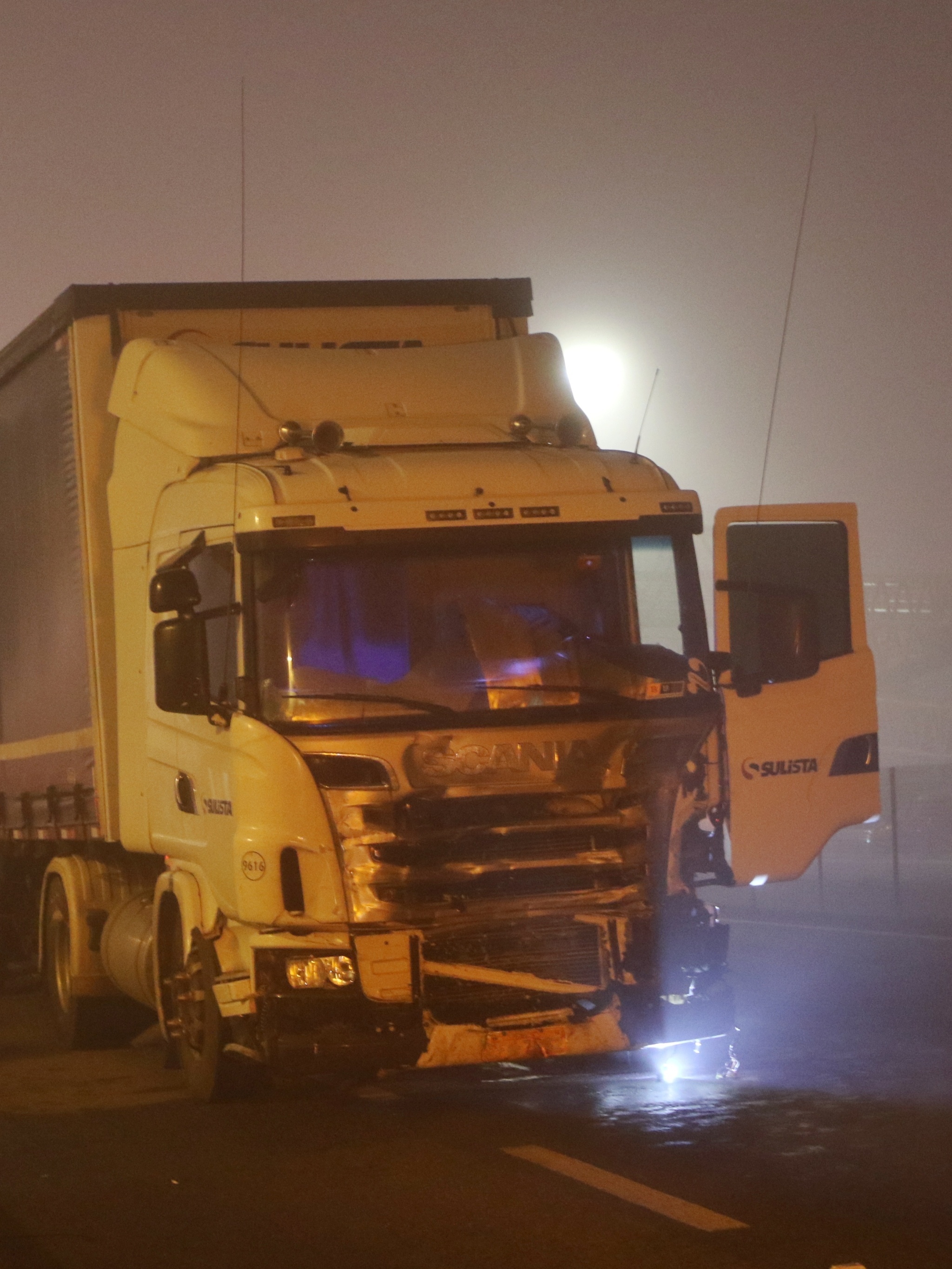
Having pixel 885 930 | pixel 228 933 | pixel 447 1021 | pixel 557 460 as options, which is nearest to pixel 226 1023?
pixel 228 933

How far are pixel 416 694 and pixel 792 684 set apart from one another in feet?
8.01

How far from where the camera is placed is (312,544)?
9094 millimetres

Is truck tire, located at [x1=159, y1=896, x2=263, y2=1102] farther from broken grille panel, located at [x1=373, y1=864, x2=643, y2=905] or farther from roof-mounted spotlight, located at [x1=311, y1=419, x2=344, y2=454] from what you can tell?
roof-mounted spotlight, located at [x1=311, y1=419, x2=344, y2=454]

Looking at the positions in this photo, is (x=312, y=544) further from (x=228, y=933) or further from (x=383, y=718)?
(x=228, y=933)

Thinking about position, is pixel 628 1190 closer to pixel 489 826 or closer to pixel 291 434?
pixel 489 826

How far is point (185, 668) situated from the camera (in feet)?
30.1

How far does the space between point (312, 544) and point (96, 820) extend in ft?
9.56

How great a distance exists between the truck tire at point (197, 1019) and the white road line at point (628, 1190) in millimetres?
1749

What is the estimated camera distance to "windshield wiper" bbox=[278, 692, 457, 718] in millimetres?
8914

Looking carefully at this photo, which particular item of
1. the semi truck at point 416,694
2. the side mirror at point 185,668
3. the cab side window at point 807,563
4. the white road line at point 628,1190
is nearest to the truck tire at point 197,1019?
the semi truck at point 416,694

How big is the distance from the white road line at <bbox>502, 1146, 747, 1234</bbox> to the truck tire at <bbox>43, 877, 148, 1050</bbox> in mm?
4469

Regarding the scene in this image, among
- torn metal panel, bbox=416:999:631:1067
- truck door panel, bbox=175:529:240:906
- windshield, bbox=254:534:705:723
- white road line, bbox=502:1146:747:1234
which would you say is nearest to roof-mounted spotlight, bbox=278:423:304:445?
truck door panel, bbox=175:529:240:906

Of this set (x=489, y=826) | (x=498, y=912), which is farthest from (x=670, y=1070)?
(x=489, y=826)

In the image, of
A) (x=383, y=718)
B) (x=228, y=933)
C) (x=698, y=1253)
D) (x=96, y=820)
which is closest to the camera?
(x=698, y=1253)
